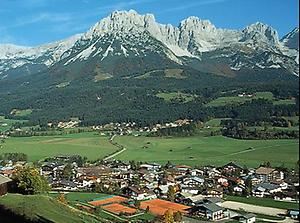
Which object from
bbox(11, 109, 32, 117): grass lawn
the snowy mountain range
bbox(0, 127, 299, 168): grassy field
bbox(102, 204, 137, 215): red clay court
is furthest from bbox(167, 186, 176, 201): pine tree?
the snowy mountain range

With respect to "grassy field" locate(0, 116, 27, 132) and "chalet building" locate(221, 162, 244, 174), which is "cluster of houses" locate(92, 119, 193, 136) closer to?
"grassy field" locate(0, 116, 27, 132)

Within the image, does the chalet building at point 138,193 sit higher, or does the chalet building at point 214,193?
the chalet building at point 138,193

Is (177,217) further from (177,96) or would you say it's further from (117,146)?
(177,96)

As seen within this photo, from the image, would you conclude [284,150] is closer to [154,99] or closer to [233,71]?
[154,99]

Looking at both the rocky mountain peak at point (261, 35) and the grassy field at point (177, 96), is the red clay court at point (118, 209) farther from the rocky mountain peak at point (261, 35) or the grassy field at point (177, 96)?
the rocky mountain peak at point (261, 35)

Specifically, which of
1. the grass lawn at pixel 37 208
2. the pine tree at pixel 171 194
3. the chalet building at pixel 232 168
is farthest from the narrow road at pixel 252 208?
the grass lawn at pixel 37 208

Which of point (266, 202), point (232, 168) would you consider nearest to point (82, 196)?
point (266, 202)
